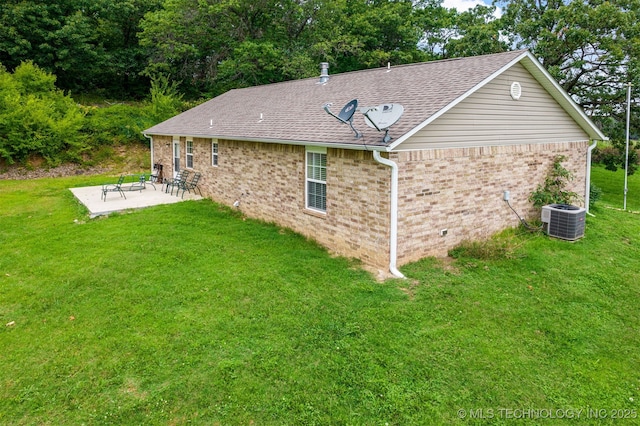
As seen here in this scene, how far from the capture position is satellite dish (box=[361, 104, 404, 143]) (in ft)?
24.7

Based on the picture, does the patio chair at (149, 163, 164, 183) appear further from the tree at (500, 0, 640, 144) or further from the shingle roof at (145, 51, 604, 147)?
the tree at (500, 0, 640, 144)

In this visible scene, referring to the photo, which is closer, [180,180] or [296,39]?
[180,180]

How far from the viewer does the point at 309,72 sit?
2566cm

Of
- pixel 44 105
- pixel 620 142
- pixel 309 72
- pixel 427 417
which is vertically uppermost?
pixel 309 72

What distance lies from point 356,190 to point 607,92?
17.4 m

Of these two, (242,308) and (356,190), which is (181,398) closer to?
(242,308)

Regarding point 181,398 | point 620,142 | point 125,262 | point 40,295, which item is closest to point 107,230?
point 125,262

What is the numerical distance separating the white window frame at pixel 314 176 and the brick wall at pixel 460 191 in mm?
2082

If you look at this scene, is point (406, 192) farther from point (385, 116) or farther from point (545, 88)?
point (545, 88)

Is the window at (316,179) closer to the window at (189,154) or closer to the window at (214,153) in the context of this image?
the window at (214,153)

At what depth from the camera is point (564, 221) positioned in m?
10.1

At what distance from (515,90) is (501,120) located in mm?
Result: 784

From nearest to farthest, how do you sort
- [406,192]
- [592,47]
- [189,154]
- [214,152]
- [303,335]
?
[303,335] → [406,192] → [214,152] → [189,154] → [592,47]

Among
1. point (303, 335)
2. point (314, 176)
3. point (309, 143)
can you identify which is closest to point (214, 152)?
point (314, 176)
